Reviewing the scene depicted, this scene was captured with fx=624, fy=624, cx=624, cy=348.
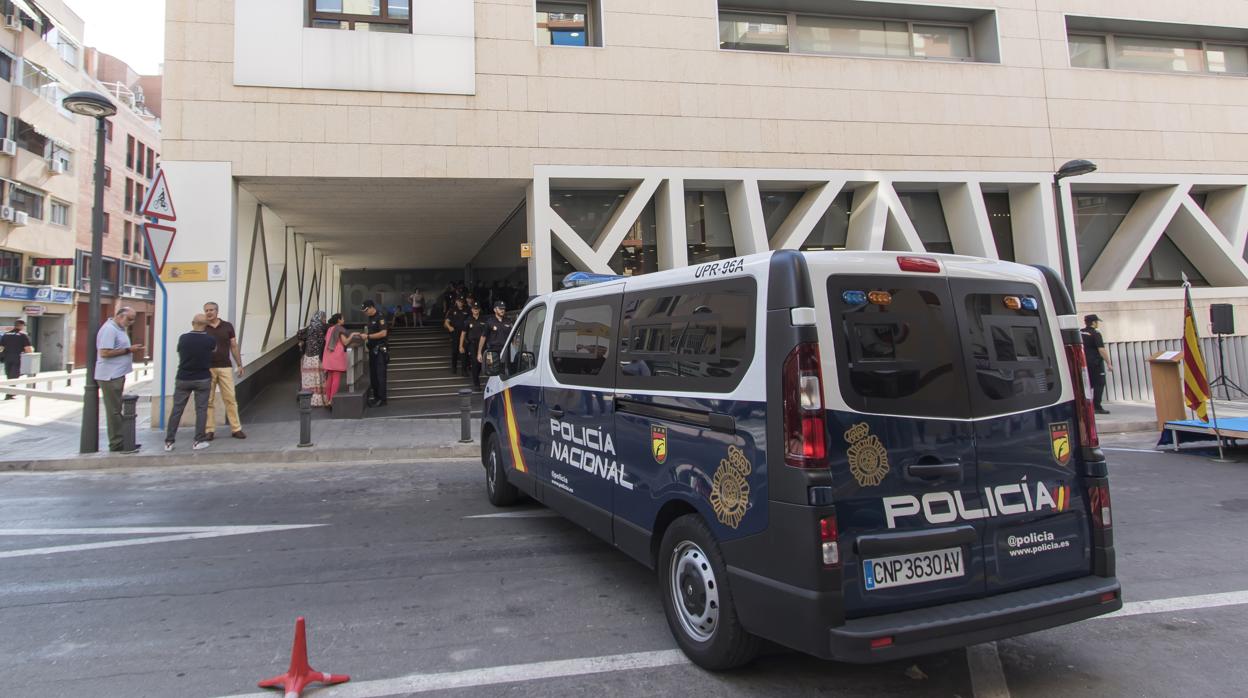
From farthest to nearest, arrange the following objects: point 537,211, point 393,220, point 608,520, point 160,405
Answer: point 393,220 → point 537,211 → point 160,405 → point 608,520

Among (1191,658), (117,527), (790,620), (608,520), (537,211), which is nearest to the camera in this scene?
(790,620)

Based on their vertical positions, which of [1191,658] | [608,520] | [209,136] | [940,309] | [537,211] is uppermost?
[209,136]

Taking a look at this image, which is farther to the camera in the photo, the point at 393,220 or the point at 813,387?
the point at 393,220

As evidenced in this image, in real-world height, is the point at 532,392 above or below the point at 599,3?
below

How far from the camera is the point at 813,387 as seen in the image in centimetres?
270

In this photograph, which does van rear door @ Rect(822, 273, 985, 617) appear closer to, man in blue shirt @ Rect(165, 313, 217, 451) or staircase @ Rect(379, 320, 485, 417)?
man in blue shirt @ Rect(165, 313, 217, 451)

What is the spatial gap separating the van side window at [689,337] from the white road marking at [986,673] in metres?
1.78

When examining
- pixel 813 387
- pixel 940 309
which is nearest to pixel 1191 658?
pixel 940 309

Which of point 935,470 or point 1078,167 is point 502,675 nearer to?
point 935,470

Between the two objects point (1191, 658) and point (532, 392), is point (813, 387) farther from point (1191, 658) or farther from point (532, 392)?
point (532, 392)

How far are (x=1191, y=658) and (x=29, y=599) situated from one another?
23.1 ft

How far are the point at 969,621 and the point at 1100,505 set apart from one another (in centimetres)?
110

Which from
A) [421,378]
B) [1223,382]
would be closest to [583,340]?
[421,378]

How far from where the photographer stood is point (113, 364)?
919 centimetres
